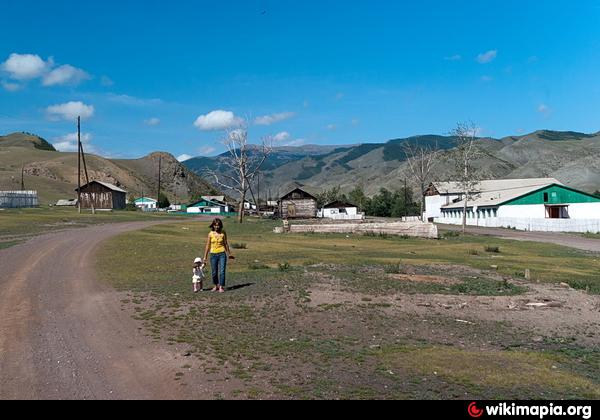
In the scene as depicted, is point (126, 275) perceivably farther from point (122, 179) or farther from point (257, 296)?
point (122, 179)

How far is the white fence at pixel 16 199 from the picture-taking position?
81625 mm

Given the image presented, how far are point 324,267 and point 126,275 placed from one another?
7.45 m

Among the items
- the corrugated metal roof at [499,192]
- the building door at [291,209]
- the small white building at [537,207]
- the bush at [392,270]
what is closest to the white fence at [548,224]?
the small white building at [537,207]

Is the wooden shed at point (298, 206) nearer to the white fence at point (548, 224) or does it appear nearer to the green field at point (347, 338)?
the white fence at point (548, 224)

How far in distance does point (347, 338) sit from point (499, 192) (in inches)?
3458

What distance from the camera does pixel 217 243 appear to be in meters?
15.1

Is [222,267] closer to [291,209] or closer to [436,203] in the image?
[291,209]

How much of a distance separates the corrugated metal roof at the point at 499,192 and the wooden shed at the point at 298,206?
23951mm

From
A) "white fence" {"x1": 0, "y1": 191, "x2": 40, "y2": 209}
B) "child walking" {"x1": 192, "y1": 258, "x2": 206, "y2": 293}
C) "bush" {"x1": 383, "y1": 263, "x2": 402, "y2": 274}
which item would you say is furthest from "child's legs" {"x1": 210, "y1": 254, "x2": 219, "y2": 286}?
"white fence" {"x1": 0, "y1": 191, "x2": 40, "y2": 209}

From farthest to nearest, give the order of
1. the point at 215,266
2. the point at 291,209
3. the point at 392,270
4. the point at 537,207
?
the point at 291,209, the point at 537,207, the point at 392,270, the point at 215,266

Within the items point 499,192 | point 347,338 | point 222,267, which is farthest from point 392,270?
point 499,192

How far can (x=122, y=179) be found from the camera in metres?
198

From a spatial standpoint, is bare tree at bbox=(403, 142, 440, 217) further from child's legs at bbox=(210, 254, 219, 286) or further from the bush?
child's legs at bbox=(210, 254, 219, 286)
